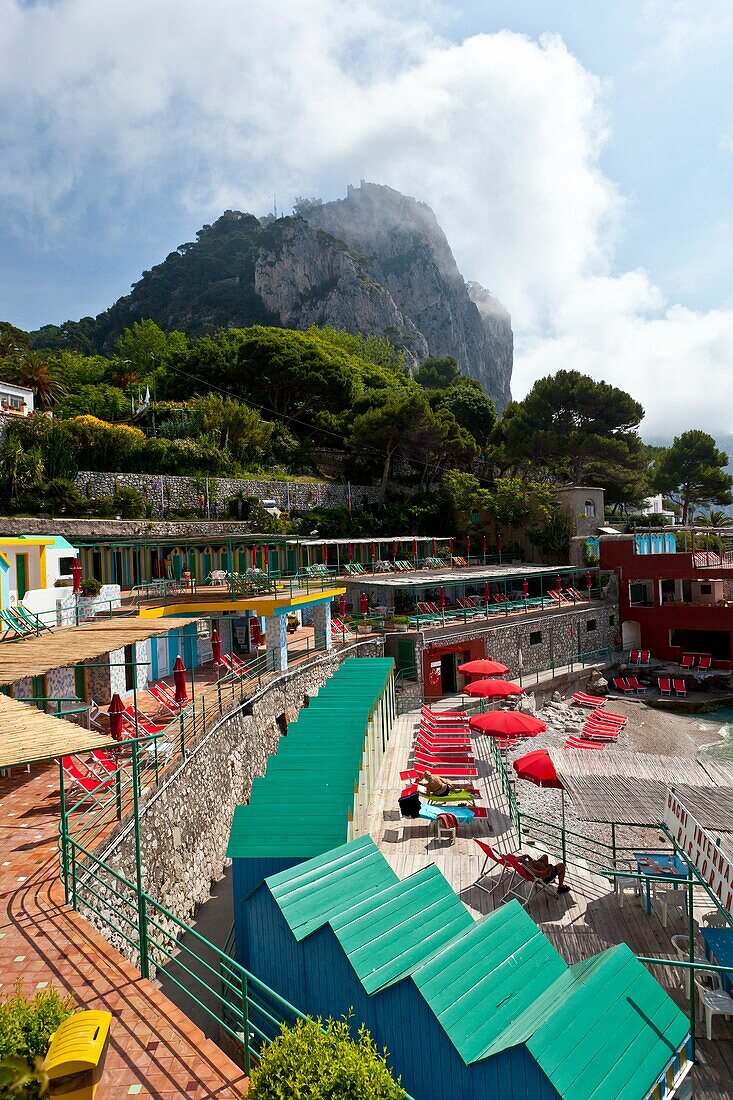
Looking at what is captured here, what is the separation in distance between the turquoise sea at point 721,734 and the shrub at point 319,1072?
70.0 ft

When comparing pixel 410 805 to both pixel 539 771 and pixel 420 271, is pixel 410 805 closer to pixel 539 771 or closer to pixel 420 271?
pixel 539 771

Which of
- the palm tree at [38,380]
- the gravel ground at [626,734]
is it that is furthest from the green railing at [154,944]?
the palm tree at [38,380]

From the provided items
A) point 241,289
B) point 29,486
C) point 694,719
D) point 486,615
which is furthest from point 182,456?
point 241,289

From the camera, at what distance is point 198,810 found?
11.9 m

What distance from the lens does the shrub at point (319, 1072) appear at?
12.1 feet

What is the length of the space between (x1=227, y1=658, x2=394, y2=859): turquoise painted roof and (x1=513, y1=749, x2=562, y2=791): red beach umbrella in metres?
3.38

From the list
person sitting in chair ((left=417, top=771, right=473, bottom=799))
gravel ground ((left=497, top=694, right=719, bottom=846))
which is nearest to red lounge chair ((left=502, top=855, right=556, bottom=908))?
person sitting in chair ((left=417, top=771, right=473, bottom=799))

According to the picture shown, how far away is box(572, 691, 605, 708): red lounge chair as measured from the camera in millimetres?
25094

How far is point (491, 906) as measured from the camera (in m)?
9.71

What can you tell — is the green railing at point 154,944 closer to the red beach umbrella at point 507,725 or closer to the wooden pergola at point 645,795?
the wooden pergola at point 645,795

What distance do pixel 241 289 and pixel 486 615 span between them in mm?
83547

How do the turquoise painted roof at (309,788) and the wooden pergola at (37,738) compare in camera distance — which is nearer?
the wooden pergola at (37,738)

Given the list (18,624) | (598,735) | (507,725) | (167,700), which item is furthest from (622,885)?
(18,624)

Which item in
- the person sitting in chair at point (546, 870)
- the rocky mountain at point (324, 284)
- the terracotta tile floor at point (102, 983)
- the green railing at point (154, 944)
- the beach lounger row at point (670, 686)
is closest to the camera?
the terracotta tile floor at point (102, 983)
